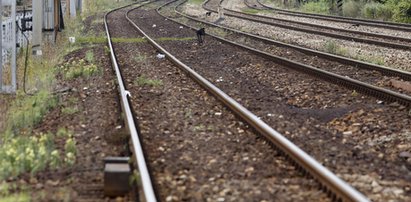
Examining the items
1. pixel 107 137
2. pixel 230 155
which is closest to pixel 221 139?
pixel 230 155

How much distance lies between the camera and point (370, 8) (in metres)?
33.6

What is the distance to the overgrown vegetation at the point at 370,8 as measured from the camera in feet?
97.7

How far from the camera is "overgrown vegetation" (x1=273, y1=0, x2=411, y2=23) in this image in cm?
2978

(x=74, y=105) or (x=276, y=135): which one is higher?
(x=276, y=135)

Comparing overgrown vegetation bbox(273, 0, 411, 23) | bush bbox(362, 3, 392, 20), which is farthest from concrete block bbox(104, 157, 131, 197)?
Answer: bush bbox(362, 3, 392, 20)

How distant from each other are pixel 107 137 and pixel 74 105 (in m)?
2.56

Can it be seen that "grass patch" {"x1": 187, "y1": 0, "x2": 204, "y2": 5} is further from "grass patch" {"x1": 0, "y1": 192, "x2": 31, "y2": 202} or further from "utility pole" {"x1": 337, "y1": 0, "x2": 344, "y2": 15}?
"grass patch" {"x1": 0, "y1": 192, "x2": 31, "y2": 202}

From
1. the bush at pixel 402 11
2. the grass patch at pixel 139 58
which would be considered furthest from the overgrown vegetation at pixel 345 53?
the bush at pixel 402 11

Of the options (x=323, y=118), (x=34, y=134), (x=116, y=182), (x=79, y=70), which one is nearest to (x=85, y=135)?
(x=34, y=134)

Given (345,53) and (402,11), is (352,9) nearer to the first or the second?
(402,11)

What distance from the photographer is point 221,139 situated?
7.68m

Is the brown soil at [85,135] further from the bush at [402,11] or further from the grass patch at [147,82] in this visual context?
the bush at [402,11]

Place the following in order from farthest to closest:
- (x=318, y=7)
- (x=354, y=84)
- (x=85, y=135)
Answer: (x=318, y=7) < (x=354, y=84) < (x=85, y=135)

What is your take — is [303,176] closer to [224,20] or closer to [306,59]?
[306,59]
